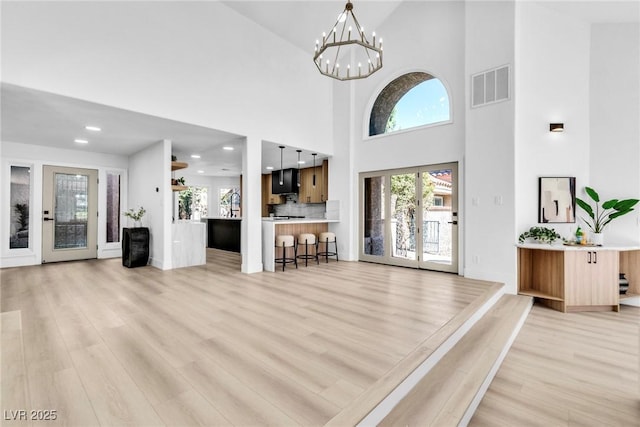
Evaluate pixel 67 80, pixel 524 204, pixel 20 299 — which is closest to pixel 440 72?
pixel 524 204

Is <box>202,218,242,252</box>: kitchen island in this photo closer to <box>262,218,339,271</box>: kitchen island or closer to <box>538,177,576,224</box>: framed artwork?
<box>262,218,339,271</box>: kitchen island

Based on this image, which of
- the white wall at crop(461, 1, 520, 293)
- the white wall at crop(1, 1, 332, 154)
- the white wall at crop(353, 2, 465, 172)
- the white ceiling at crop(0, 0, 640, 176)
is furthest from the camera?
the white wall at crop(353, 2, 465, 172)

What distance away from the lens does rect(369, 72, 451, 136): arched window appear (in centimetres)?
570

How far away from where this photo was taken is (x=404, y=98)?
6234mm

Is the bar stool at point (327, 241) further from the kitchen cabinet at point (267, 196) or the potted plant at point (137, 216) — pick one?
the potted plant at point (137, 216)

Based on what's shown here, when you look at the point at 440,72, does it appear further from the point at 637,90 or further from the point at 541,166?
the point at 637,90

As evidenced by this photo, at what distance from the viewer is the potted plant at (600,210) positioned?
4.20 meters

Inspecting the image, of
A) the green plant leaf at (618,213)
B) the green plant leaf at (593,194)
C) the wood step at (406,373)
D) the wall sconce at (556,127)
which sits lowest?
the wood step at (406,373)

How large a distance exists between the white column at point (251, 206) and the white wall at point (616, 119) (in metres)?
5.59

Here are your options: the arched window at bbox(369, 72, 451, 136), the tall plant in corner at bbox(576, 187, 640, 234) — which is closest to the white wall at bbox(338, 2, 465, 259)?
the arched window at bbox(369, 72, 451, 136)

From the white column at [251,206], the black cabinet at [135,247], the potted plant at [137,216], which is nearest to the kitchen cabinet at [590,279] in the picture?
the white column at [251,206]

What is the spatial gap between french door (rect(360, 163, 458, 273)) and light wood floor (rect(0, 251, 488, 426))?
3.64 feet

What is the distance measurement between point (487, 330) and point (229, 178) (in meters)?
10.6

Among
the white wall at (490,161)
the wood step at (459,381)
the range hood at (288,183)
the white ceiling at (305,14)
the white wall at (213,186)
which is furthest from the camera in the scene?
the white wall at (213,186)
